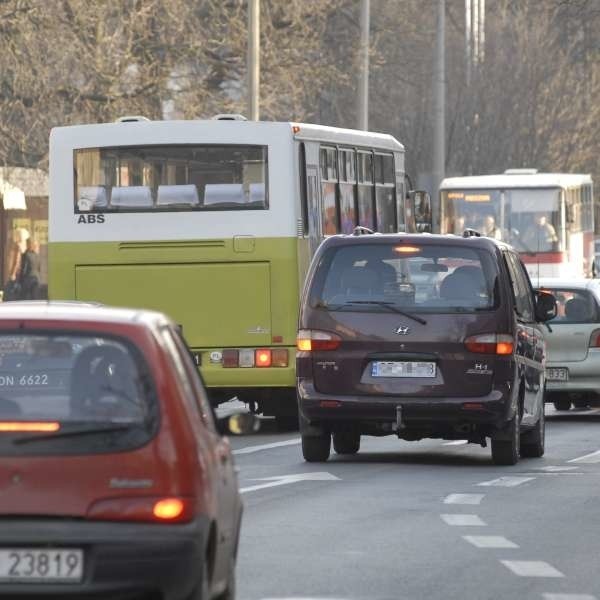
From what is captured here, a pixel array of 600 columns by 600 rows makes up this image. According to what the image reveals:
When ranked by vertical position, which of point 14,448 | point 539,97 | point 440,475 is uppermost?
point 539,97

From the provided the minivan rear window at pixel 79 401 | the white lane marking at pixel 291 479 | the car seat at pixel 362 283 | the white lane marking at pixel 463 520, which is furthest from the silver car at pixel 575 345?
the minivan rear window at pixel 79 401

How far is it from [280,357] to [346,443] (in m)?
2.95

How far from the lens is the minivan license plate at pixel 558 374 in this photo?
25.3m

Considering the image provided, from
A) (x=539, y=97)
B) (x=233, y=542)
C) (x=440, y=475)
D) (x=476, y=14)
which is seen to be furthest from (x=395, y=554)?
(x=476, y=14)

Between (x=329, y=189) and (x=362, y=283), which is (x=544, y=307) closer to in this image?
(x=362, y=283)

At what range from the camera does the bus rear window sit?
2312cm

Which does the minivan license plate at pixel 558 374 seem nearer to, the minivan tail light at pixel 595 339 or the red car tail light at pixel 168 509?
the minivan tail light at pixel 595 339

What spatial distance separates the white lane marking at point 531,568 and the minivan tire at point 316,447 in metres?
6.86

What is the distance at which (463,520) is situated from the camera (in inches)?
545

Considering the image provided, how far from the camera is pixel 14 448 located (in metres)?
7.95

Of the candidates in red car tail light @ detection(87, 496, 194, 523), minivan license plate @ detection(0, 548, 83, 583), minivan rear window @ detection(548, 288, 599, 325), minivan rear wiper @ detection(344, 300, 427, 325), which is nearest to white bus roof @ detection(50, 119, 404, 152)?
minivan rear window @ detection(548, 288, 599, 325)

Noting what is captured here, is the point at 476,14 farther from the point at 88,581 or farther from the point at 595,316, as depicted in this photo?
the point at 88,581

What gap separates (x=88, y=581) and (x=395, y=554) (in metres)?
4.27

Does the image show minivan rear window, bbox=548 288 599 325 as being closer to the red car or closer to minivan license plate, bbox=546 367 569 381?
minivan license plate, bbox=546 367 569 381
